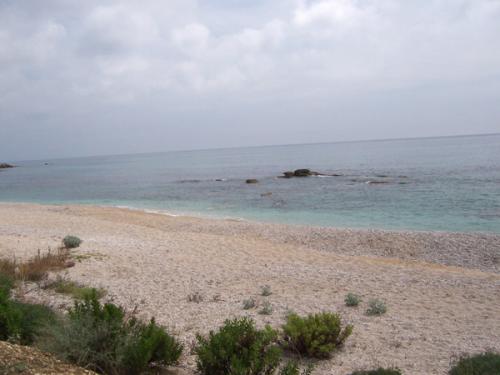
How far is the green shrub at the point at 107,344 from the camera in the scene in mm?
4609

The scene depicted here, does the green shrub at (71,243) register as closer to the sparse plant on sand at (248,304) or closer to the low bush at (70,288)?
the low bush at (70,288)

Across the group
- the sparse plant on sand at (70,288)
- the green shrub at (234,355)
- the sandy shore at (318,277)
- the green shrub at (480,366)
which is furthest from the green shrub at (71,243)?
the green shrub at (480,366)

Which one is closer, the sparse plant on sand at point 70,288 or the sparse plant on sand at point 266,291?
the sparse plant on sand at point 70,288

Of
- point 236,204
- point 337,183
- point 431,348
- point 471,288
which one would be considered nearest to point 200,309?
point 431,348

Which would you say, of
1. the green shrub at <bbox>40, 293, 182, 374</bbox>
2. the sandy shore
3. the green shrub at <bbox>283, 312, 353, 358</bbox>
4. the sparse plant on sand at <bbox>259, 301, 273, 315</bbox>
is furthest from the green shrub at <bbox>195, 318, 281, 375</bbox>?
the sparse plant on sand at <bbox>259, 301, 273, 315</bbox>

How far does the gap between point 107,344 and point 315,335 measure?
2747mm

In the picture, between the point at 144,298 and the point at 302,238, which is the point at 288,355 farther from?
the point at 302,238

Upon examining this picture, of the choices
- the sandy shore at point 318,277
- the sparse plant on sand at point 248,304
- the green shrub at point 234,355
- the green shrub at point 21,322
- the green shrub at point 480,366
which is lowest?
the sandy shore at point 318,277

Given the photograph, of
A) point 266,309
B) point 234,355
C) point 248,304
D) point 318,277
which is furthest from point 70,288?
point 318,277

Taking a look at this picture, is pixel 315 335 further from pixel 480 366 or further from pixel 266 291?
pixel 266 291

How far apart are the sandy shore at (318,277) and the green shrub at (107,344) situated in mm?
724

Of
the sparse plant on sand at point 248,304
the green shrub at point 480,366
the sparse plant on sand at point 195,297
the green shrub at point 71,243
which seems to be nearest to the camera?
the green shrub at point 480,366

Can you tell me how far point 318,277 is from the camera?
10984mm

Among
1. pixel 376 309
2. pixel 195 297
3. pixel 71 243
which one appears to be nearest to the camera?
pixel 376 309
